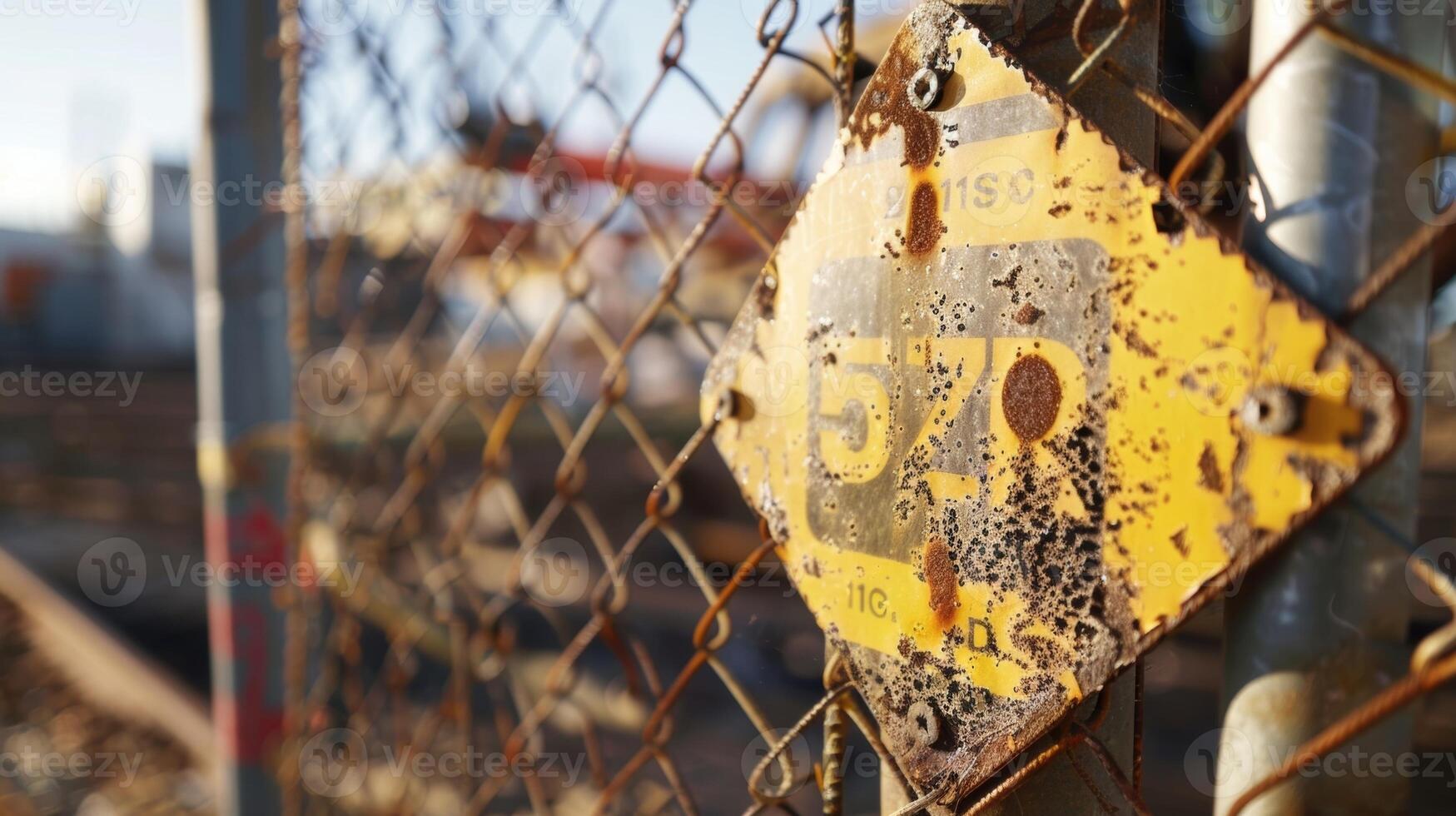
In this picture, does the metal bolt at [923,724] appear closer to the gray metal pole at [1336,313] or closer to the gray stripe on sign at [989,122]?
the gray metal pole at [1336,313]

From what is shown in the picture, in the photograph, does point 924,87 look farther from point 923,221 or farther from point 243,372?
point 243,372

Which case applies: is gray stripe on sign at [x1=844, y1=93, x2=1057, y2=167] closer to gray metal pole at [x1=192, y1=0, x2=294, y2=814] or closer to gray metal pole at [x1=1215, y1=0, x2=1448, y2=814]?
Answer: gray metal pole at [x1=1215, y1=0, x2=1448, y2=814]

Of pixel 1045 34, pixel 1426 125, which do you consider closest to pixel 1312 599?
pixel 1426 125

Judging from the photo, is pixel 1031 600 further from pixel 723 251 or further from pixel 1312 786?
pixel 723 251

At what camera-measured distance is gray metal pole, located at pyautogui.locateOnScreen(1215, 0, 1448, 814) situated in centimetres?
33

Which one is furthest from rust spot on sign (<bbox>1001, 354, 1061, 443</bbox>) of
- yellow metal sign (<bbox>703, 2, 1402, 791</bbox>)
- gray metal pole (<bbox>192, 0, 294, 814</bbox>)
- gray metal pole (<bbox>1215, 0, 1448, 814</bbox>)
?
gray metal pole (<bbox>192, 0, 294, 814</bbox>)

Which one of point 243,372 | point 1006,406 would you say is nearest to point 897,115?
point 1006,406

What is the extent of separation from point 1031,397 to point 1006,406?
14 millimetres

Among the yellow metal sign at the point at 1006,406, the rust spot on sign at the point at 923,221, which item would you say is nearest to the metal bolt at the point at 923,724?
the yellow metal sign at the point at 1006,406

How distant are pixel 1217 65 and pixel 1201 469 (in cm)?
97

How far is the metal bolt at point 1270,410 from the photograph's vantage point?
327 mm

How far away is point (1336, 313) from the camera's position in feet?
1.10

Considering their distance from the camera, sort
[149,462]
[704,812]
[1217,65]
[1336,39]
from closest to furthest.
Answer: [1336,39]
[1217,65]
[704,812]
[149,462]

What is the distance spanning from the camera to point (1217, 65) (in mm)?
1088
